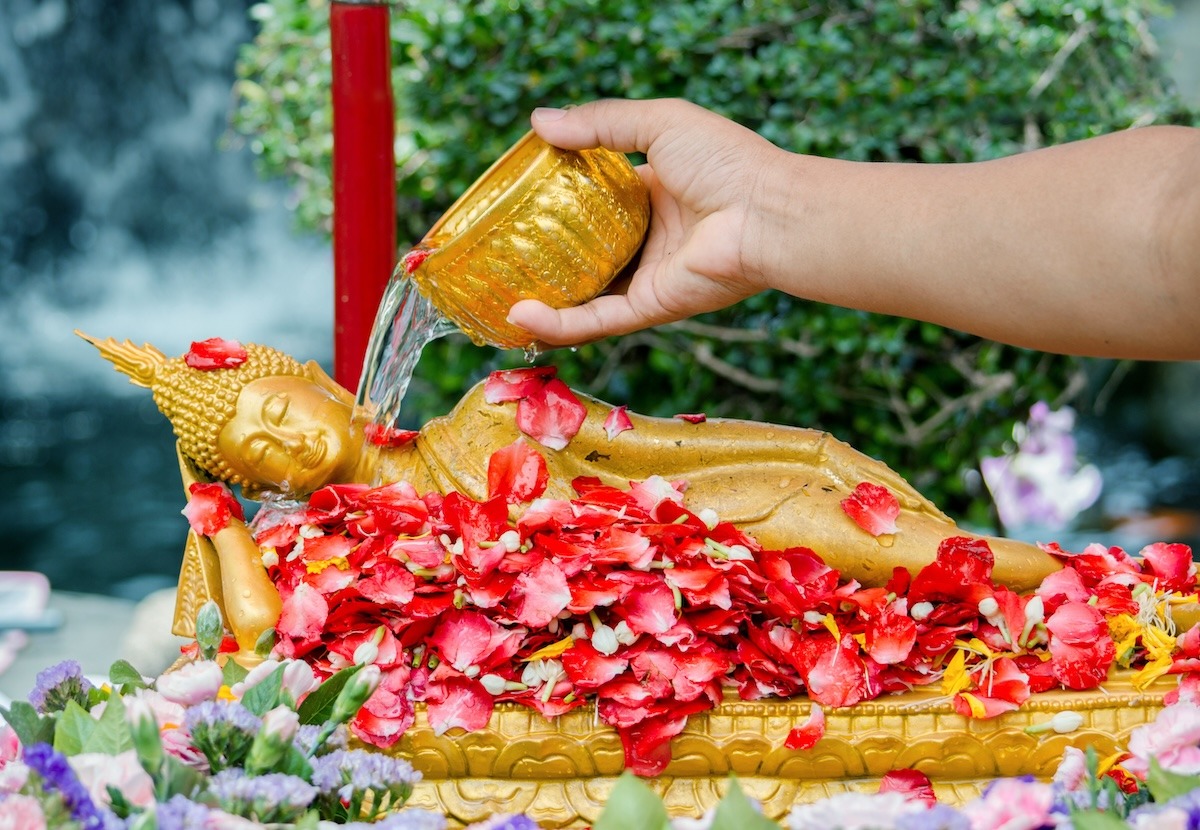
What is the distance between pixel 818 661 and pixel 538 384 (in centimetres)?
49

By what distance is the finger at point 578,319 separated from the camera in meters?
1.44

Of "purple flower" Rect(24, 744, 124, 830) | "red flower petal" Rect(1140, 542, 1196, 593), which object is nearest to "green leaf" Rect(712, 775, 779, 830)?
"purple flower" Rect(24, 744, 124, 830)

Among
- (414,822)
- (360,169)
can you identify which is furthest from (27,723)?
(360,169)

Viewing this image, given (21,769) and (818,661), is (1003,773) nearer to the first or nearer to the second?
(818,661)

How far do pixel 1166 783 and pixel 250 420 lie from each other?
43.1 inches

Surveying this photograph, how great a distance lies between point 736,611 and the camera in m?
1.35

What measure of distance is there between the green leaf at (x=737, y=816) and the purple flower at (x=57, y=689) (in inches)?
23.8

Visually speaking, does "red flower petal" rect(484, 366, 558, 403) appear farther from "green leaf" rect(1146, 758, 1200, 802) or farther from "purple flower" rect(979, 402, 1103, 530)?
"purple flower" rect(979, 402, 1103, 530)

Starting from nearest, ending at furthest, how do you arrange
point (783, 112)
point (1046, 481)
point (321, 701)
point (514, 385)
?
1. point (321, 701)
2. point (514, 385)
3. point (783, 112)
4. point (1046, 481)

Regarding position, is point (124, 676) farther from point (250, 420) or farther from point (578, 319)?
point (578, 319)

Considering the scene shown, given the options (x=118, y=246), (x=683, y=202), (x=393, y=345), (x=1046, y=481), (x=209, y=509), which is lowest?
(x=209, y=509)

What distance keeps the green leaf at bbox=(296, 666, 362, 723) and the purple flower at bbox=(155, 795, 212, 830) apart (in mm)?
273

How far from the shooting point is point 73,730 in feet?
2.99

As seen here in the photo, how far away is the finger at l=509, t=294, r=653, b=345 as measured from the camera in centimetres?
144
